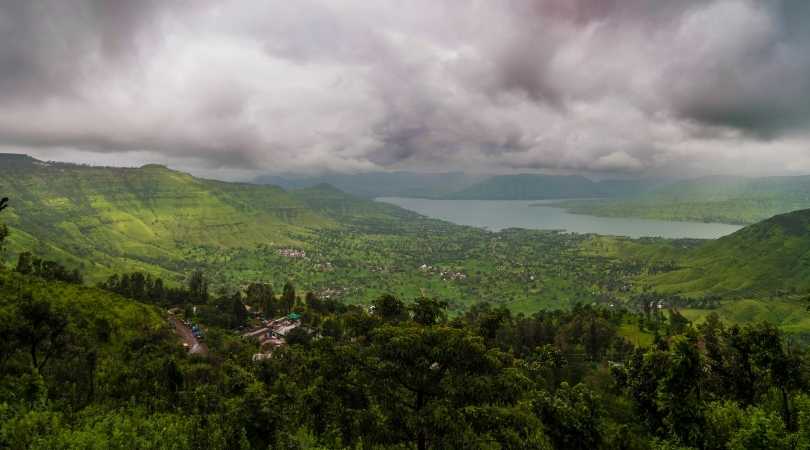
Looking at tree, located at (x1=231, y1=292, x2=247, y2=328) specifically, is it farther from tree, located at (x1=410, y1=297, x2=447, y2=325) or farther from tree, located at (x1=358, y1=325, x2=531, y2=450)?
tree, located at (x1=358, y1=325, x2=531, y2=450)

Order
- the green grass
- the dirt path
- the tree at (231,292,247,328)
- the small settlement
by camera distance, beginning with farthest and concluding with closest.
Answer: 1. the green grass
2. the tree at (231,292,247,328)
3. the small settlement
4. the dirt path

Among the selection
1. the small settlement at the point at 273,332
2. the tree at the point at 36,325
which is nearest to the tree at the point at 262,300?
the small settlement at the point at 273,332

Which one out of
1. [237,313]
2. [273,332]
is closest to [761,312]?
[273,332]

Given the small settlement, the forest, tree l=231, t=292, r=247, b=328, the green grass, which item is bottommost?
the green grass

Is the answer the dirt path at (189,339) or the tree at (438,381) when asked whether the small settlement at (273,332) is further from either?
the tree at (438,381)

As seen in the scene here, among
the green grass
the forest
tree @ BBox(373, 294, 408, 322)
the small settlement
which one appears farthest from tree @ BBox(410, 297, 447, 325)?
the green grass

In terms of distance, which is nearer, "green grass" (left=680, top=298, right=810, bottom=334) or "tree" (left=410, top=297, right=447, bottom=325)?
"tree" (left=410, top=297, right=447, bottom=325)

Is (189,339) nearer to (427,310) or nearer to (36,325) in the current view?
(36,325)

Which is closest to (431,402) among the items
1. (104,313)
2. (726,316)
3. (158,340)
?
(158,340)

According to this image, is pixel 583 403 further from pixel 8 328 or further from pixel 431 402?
pixel 8 328
